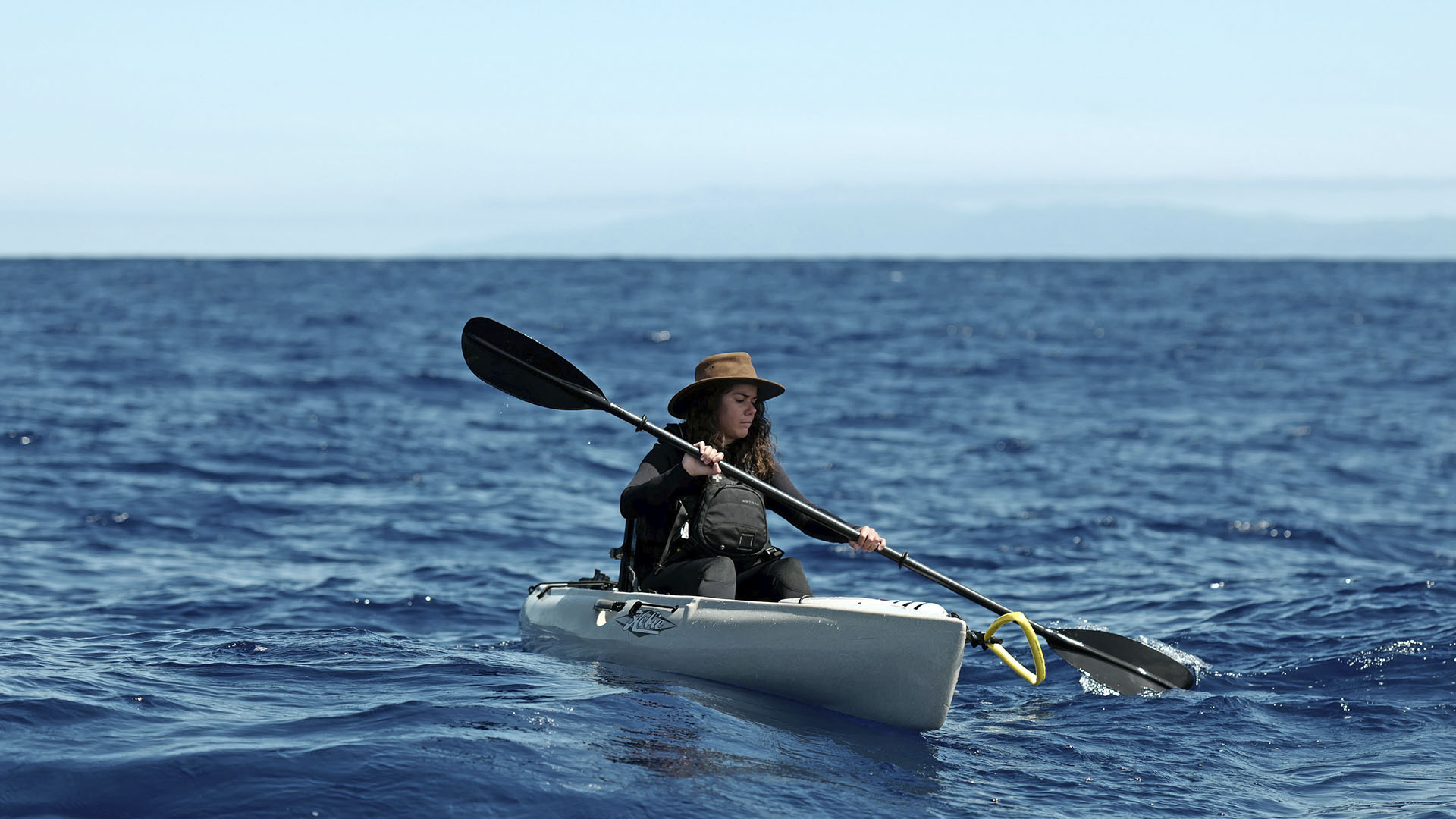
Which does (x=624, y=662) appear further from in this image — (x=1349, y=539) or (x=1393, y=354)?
(x=1393, y=354)

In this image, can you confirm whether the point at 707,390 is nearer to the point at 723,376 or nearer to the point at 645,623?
the point at 723,376

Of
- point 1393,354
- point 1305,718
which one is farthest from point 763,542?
point 1393,354

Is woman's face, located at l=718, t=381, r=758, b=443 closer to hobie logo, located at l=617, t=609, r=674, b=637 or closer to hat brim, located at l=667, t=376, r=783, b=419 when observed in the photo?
hat brim, located at l=667, t=376, r=783, b=419

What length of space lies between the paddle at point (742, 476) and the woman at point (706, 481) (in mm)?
125

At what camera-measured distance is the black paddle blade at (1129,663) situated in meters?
6.34

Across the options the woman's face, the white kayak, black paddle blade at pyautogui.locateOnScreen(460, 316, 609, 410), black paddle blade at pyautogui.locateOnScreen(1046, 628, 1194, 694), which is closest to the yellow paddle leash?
the white kayak

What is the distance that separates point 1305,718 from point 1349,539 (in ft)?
20.7

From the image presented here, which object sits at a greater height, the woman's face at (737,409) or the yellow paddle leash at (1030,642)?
the woman's face at (737,409)

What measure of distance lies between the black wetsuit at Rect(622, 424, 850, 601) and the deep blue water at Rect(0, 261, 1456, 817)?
53 cm

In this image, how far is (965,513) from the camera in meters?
12.7

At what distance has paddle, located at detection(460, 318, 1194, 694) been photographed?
6.23m

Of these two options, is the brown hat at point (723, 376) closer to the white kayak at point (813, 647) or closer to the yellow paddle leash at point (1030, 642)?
the white kayak at point (813, 647)

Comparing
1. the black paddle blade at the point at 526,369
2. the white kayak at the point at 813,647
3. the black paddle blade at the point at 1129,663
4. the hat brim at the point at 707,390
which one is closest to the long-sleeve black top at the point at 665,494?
the hat brim at the point at 707,390

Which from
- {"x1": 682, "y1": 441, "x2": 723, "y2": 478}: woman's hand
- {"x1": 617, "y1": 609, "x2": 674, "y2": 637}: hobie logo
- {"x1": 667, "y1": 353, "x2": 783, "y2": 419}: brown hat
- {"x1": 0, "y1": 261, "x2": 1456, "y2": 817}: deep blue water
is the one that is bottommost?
{"x1": 0, "y1": 261, "x2": 1456, "y2": 817}: deep blue water
